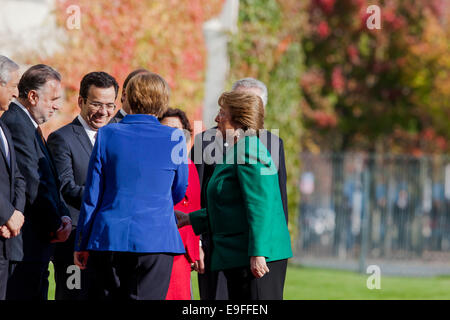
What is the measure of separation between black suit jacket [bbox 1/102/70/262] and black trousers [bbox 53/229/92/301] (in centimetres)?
40

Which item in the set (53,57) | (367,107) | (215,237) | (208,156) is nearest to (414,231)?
(367,107)

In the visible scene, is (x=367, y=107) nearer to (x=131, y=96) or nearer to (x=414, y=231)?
(x=414, y=231)

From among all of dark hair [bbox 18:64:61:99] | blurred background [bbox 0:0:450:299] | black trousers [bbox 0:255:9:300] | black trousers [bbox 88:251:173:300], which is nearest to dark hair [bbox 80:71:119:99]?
dark hair [bbox 18:64:61:99]

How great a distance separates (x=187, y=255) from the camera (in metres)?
5.50

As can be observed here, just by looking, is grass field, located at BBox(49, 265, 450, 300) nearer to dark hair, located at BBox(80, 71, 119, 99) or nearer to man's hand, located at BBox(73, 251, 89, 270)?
dark hair, located at BBox(80, 71, 119, 99)

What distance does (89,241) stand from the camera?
452 centimetres

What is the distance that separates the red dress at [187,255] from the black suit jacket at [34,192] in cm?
83

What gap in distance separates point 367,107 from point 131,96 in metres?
21.9

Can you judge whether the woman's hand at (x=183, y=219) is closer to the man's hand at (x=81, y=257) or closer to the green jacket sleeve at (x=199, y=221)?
the green jacket sleeve at (x=199, y=221)

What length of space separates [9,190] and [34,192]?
0.86ft

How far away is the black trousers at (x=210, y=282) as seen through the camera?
6.05 m

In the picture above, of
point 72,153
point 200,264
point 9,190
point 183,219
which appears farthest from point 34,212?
point 200,264

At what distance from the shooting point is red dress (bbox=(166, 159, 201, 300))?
17.6 ft

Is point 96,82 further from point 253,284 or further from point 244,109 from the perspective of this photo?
point 253,284
